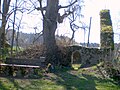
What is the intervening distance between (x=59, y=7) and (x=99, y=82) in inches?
385

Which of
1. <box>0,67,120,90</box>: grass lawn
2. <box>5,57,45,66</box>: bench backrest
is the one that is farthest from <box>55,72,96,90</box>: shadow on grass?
<box>5,57,45,66</box>: bench backrest

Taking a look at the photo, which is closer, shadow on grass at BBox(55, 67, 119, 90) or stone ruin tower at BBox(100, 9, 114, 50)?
shadow on grass at BBox(55, 67, 119, 90)

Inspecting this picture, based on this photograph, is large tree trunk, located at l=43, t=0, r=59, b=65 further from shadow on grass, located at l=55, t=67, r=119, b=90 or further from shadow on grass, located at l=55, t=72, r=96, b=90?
shadow on grass, located at l=55, t=72, r=96, b=90

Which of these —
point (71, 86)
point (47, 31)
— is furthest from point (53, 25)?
point (71, 86)

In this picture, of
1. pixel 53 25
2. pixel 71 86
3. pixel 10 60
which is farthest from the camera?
pixel 53 25

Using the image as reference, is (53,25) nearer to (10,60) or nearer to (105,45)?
(105,45)

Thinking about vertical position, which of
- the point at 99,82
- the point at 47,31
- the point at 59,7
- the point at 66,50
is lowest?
the point at 99,82

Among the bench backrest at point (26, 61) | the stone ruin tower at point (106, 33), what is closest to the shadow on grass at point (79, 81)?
the bench backrest at point (26, 61)

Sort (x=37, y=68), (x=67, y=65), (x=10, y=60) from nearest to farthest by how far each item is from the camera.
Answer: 1. (x=37, y=68)
2. (x=10, y=60)
3. (x=67, y=65)

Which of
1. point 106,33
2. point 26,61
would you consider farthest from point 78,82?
point 106,33

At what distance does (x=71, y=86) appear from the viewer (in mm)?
11727

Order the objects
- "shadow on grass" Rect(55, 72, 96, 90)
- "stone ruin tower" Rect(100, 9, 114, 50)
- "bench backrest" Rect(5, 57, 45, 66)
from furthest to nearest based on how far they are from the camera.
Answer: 1. "stone ruin tower" Rect(100, 9, 114, 50)
2. "bench backrest" Rect(5, 57, 45, 66)
3. "shadow on grass" Rect(55, 72, 96, 90)

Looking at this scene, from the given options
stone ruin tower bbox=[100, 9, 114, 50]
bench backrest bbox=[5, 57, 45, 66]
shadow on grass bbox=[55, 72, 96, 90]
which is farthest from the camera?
stone ruin tower bbox=[100, 9, 114, 50]

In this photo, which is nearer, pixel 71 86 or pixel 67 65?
pixel 71 86
